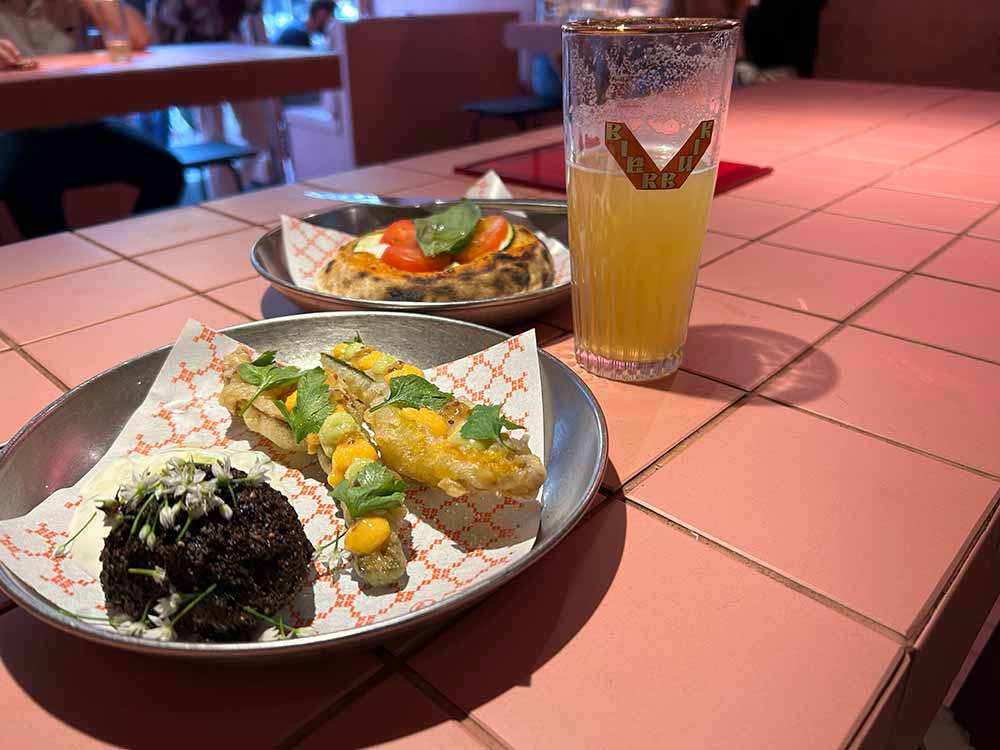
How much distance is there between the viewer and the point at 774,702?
477 millimetres

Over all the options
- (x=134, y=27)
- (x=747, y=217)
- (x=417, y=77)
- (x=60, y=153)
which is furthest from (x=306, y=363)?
(x=417, y=77)

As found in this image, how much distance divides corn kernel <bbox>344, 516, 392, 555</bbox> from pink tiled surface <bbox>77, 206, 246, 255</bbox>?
1036mm

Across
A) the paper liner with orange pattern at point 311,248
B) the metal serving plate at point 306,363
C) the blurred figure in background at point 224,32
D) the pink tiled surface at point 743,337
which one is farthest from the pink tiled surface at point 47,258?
the blurred figure in background at point 224,32

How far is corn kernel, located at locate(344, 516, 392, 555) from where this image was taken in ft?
1.79

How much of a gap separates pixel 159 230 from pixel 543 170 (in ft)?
2.69

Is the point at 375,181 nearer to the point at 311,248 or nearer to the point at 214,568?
the point at 311,248

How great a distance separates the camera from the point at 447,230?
1031 millimetres

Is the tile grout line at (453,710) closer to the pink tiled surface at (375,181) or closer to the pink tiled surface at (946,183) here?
the pink tiled surface at (375,181)

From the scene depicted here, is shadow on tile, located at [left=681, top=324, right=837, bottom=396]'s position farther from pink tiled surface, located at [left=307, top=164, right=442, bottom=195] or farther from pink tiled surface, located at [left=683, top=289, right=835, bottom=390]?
pink tiled surface, located at [left=307, top=164, right=442, bottom=195]

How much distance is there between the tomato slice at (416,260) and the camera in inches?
40.3

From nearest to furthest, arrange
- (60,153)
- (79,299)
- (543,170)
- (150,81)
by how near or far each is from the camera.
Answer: (79,299) < (543,170) < (150,81) < (60,153)

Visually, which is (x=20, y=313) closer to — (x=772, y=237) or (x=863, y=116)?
(x=772, y=237)

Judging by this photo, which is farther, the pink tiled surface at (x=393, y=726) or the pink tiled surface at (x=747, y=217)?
the pink tiled surface at (x=747, y=217)

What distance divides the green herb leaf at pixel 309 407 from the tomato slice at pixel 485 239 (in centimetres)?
39
